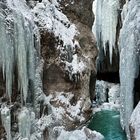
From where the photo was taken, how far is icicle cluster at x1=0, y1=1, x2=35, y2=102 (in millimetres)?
10539

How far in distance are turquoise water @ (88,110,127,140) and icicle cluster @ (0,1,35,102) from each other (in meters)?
4.27

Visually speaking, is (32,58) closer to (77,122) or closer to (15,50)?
(15,50)

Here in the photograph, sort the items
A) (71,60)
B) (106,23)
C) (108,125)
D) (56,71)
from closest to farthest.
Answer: (56,71) < (71,60) < (108,125) < (106,23)

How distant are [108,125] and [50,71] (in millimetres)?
4235

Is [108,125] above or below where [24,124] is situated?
below

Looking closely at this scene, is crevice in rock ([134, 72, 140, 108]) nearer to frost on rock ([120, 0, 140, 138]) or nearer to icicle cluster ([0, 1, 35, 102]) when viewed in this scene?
frost on rock ([120, 0, 140, 138])

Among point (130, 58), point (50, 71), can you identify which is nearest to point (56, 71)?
point (50, 71)

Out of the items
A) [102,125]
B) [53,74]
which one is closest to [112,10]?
[102,125]

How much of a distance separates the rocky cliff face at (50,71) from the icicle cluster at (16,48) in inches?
1.2

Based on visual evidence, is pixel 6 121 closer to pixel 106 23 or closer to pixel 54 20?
pixel 54 20

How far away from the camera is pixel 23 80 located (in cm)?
1100

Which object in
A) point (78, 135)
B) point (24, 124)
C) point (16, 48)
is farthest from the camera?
point (78, 135)

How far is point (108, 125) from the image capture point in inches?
616

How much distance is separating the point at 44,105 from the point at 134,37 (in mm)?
3984
